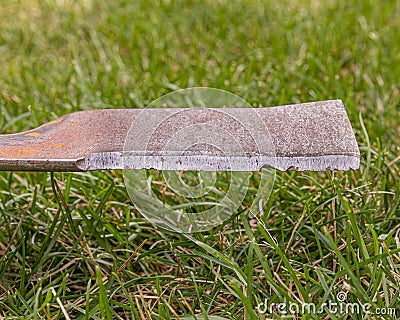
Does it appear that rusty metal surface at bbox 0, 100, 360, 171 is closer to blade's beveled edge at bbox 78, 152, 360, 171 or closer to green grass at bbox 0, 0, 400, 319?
blade's beveled edge at bbox 78, 152, 360, 171

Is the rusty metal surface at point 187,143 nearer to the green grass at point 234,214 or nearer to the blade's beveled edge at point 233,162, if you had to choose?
the blade's beveled edge at point 233,162

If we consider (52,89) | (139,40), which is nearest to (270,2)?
(139,40)

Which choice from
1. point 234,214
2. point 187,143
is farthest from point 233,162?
point 234,214

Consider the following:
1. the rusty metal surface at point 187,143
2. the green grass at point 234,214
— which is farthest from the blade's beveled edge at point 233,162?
the green grass at point 234,214

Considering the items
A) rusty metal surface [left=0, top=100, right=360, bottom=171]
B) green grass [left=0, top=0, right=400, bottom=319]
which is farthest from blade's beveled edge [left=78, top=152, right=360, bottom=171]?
green grass [left=0, top=0, right=400, bottom=319]

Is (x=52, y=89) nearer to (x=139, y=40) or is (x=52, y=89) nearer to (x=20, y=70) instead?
(x=20, y=70)

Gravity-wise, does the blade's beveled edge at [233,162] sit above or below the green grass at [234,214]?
above

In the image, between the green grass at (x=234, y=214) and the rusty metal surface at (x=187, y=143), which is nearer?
the rusty metal surface at (x=187, y=143)
